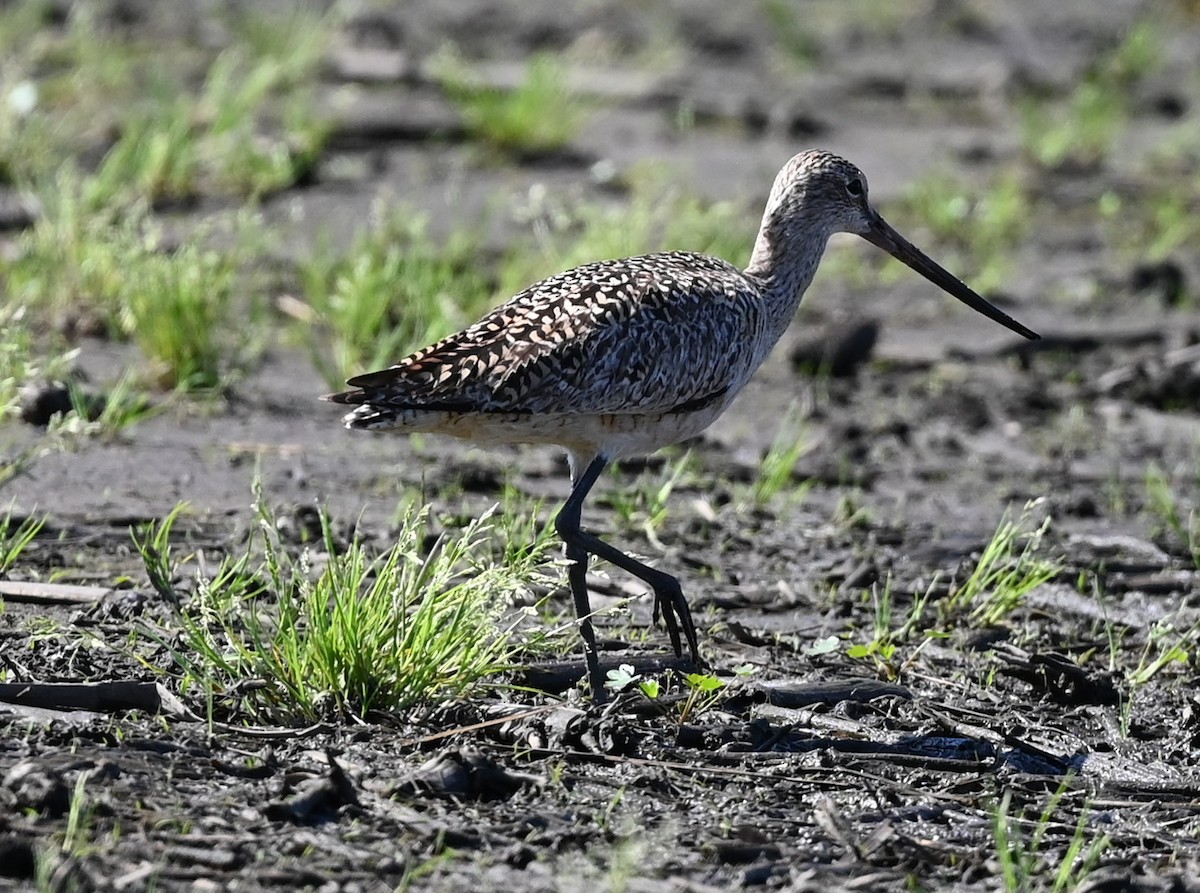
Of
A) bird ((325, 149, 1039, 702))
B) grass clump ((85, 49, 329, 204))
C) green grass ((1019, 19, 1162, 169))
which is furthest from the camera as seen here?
green grass ((1019, 19, 1162, 169))

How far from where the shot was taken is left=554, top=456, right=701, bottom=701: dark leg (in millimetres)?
5547

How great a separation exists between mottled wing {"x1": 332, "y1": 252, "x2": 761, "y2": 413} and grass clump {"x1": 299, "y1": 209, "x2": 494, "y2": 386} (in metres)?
1.96

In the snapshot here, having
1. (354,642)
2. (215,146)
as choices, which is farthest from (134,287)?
(354,642)

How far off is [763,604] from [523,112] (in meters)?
5.38

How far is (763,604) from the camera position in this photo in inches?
252

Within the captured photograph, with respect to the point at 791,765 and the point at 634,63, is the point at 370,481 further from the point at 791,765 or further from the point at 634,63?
the point at 634,63

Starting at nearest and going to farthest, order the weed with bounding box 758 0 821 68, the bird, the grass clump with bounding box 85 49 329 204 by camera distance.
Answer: the bird
the grass clump with bounding box 85 49 329 204
the weed with bounding box 758 0 821 68

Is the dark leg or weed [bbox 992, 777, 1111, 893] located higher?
the dark leg

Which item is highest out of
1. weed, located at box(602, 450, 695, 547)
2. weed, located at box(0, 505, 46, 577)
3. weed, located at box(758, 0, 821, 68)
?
weed, located at box(758, 0, 821, 68)

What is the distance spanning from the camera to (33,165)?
9789mm

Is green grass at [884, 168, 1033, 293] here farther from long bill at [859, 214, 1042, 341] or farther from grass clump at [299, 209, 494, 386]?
long bill at [859, 214, 1042, 341]

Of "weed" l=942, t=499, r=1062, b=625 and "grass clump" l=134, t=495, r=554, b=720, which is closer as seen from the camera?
"grass clump" l=134, t=495, r=554, b=720

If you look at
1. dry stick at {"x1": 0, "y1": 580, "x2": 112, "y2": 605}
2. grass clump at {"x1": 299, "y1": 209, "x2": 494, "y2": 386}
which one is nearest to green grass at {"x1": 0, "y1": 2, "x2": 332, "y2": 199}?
grass clump at {"x1": 299, "y1": 209, "x2": 494, "y2": 386}

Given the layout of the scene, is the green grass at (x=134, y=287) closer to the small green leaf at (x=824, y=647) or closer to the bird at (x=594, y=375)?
the bird at (x=594, y=375)
